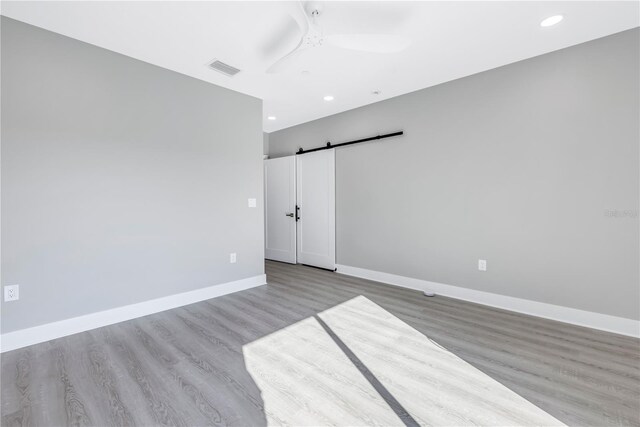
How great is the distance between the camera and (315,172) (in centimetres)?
496

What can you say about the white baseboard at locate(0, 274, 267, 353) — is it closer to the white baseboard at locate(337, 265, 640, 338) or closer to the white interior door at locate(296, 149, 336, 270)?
the white interior door at locate(296, 149, 336, 270)

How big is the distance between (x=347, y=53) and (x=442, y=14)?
0.89 m

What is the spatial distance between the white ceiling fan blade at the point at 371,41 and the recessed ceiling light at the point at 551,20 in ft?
4.48

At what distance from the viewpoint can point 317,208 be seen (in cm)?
494

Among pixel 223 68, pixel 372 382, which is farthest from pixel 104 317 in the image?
pixel 223 68

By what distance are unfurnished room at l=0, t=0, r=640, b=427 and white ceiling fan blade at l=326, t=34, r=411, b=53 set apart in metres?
0.02

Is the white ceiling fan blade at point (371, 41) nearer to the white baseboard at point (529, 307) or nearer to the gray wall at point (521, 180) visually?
the gray wall at point (521, 180)

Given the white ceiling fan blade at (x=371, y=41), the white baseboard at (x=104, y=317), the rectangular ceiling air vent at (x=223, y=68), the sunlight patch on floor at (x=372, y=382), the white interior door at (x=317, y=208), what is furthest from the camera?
the white interior door at (x=317, y=208)

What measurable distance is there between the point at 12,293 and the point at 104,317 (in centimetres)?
69

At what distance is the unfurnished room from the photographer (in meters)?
1.78

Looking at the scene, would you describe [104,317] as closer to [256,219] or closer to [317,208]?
[256,219]

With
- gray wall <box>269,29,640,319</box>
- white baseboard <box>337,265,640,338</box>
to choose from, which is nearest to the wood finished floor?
white baseboard <box>337,265,640,338</box>

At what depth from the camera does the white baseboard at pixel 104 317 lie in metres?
2.25

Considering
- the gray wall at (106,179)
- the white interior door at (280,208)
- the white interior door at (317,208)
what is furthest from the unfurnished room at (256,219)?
the white interior door at (280,208)
